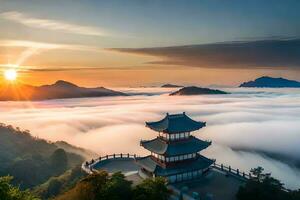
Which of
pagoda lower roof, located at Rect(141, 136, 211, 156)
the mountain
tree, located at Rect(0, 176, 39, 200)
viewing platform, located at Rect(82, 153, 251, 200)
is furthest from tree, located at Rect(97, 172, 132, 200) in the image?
the mountain

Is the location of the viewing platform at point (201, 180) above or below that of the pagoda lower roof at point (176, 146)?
below

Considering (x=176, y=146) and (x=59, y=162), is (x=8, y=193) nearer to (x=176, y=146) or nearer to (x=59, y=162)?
(x=176, y=146)

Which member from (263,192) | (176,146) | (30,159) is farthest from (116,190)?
(30,159)

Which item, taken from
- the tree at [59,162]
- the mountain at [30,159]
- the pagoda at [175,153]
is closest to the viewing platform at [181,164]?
the pagoda at [175,153]

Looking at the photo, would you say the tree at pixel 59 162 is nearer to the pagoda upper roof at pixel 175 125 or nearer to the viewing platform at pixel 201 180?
the viewing platform at pixel 201 180

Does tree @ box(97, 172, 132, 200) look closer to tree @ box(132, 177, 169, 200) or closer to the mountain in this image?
tree @ box(132, 177, 169, 200)

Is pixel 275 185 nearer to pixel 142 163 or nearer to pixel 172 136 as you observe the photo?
pixel 172 136

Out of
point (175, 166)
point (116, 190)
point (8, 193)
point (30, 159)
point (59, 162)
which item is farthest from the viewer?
point (30, 159)
